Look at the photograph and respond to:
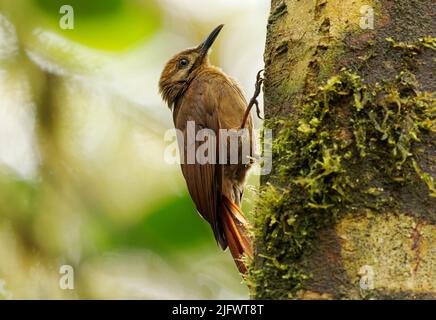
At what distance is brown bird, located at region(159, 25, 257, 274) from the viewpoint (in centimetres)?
416

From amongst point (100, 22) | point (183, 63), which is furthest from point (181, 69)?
point (100, 22)

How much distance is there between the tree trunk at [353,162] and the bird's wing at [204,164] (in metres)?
1.90

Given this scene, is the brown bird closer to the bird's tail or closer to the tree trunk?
the bird's tail

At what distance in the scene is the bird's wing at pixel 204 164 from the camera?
4.20m

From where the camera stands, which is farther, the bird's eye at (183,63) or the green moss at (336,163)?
the bird's eye at (183,63)

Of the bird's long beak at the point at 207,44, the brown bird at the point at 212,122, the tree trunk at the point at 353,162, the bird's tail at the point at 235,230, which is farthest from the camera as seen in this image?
the bird's long beak at the point at 207,44

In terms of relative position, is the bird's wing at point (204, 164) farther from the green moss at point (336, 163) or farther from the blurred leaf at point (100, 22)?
the green moss at point (336, 163)

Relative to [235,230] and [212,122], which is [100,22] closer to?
[212,122]

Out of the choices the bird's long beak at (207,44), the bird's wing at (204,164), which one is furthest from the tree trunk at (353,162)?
the bird's long beak at (207,44)

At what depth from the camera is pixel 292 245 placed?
77.7 inches

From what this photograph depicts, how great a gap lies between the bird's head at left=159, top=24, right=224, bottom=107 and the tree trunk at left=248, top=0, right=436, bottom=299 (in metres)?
2.77

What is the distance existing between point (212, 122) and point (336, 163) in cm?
271

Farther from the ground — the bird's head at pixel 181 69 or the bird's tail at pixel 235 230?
the bird's head at pixel 181 69

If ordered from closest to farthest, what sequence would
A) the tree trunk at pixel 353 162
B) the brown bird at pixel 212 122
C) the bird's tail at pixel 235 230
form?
1. the tree trunk at pixel 353 162
2. the bird's tail at pixel 235 230
3. the brown bird at pixel 212 122
